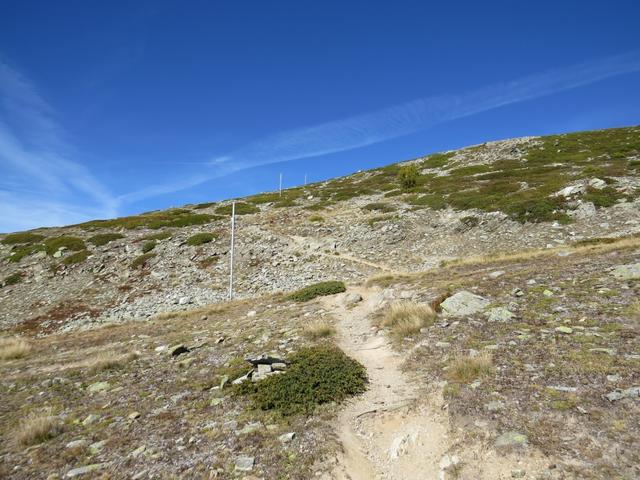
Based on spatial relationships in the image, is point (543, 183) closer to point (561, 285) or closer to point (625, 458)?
point (561, 285)

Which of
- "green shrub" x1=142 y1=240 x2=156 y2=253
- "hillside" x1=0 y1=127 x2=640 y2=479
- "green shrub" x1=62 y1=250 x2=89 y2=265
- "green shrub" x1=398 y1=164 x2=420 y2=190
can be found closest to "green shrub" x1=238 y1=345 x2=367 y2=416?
"hillside" x1=0 y1=127 x2=640 y2=479

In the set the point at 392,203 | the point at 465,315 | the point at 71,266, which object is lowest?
the point at 465,315

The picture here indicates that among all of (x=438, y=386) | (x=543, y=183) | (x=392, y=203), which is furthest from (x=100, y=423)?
(x=543, y=183)

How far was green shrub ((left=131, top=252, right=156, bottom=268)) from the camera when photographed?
3709 cm

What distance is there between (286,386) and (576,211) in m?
33.6

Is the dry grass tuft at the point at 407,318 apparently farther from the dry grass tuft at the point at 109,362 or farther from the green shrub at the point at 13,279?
the green shrub at the point at 13,279

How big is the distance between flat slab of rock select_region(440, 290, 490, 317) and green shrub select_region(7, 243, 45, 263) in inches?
1934

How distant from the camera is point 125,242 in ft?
147

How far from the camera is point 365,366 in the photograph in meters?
11.2

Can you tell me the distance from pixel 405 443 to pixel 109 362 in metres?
11.9

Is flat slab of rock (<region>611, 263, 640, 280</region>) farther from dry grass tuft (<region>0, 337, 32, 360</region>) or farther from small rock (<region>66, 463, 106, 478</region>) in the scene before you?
dry grass tuft (<region>0, 337, 32, 360</region>)

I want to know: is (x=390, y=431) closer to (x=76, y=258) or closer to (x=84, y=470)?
(x=84, y=470)

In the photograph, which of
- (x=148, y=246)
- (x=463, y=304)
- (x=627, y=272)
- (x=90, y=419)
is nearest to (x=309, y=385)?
(x=90, y=419)

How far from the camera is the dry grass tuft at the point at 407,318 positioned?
12742 mm
